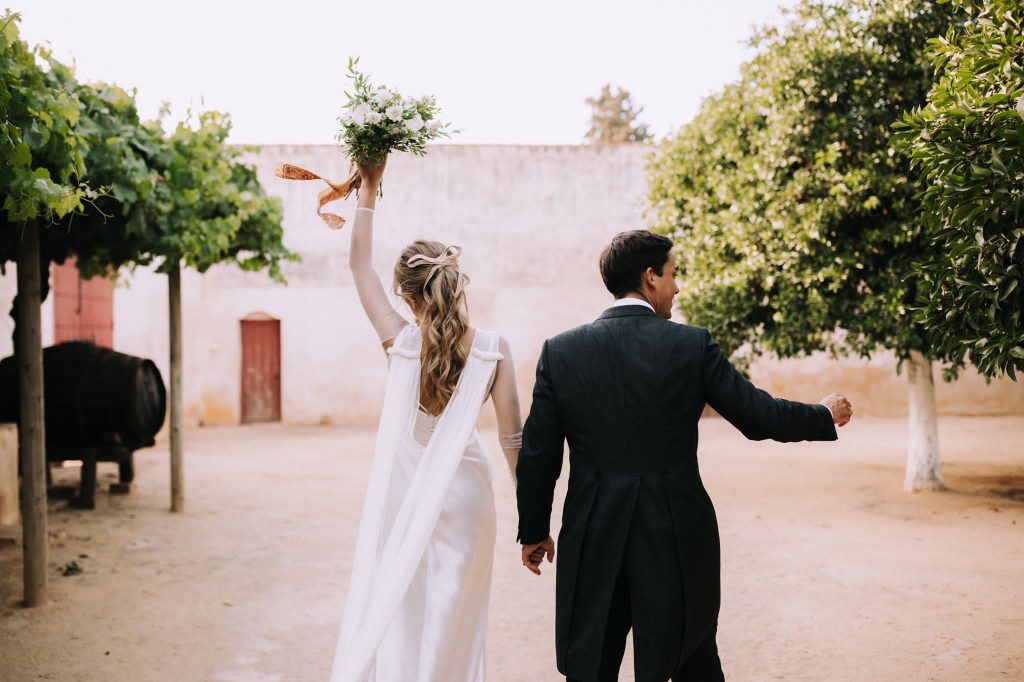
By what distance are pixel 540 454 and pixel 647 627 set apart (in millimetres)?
636

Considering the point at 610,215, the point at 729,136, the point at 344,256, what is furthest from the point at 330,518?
the point at 610,215

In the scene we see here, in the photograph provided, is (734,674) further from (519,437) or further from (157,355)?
(157,355)

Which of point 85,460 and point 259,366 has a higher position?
point 259,366

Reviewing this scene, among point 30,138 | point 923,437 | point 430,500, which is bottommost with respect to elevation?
point 923,437

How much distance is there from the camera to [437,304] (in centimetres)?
331

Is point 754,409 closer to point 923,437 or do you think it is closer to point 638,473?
point 638,473

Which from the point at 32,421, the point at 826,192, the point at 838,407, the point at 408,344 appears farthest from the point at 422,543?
the point at 826,192

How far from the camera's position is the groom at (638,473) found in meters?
2.85

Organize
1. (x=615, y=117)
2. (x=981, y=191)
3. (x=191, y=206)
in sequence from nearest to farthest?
(x=981, y=191) → (x=191, y=206) → (x=615, y=117)

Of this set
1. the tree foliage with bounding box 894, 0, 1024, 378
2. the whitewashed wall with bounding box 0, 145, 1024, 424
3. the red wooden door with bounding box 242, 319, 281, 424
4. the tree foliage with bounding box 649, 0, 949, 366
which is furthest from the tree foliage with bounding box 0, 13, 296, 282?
the red wooden door with bounding box 242, 319, 281, 424

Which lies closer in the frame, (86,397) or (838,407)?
(838,407)

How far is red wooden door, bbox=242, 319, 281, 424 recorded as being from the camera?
18.0 metres

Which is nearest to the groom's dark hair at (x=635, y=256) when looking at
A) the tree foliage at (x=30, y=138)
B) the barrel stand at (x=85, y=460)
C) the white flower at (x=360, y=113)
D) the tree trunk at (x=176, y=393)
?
the white flower at (x=360, y=113)

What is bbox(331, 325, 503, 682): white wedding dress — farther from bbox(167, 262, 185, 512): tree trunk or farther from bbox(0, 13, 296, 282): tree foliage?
bbox(167, 262, 185, 512): tree trunk
